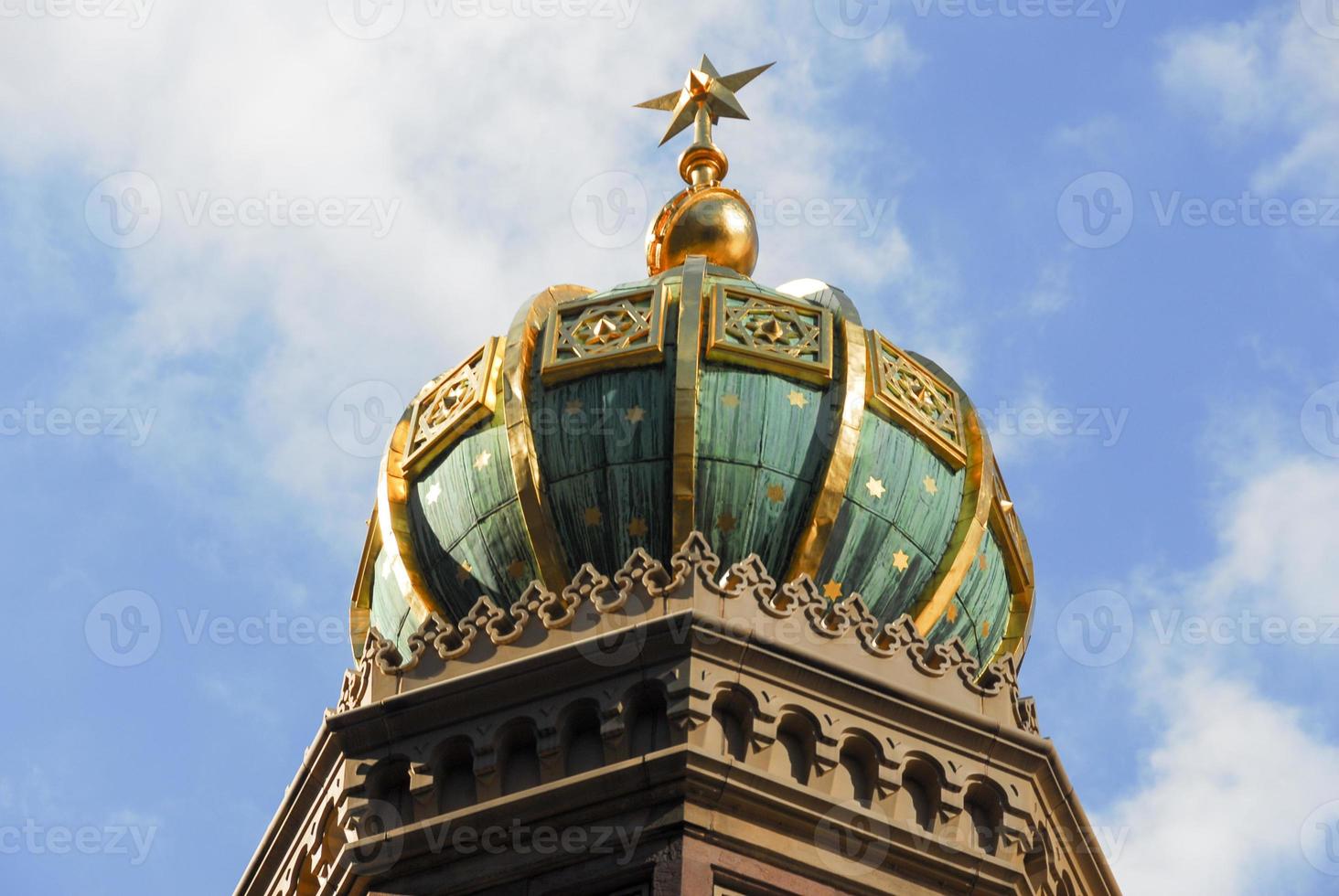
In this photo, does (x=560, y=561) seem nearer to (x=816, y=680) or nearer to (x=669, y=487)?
(x=669, y=487)

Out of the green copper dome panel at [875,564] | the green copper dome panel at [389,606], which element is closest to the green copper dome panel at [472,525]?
the green copper dome panel at [389,606]

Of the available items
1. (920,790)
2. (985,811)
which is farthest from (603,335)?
(985,811)

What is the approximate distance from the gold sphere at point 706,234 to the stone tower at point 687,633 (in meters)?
1.43

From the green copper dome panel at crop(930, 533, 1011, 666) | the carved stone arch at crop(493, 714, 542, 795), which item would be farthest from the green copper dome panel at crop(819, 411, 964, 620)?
the carved stone arch at crop(493, 714, 542, 795)

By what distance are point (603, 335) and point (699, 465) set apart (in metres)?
1.75

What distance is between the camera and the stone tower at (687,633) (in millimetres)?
22406

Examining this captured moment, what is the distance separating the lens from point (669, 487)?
24828 millimetres

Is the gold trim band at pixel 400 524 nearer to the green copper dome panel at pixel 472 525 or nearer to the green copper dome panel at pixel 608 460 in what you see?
the green copper dome panel at pixel 472 525

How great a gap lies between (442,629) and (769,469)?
3078mm

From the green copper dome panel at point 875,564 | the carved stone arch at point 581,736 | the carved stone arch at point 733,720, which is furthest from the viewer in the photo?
the green copper dome panel at point 875,564

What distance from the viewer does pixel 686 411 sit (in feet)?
82.1
